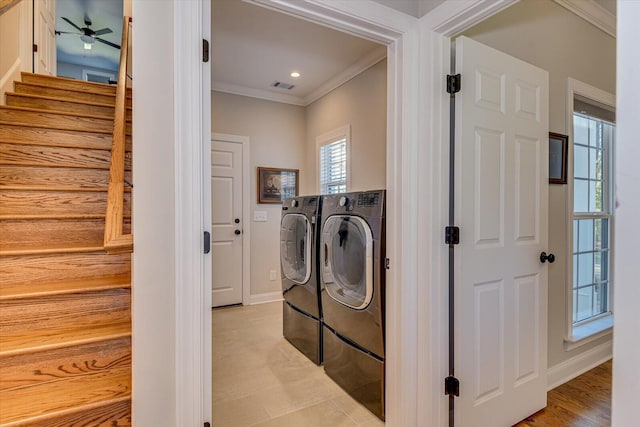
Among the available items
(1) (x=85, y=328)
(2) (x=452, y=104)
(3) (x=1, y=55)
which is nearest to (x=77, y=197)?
(1) (x=85, y=328)

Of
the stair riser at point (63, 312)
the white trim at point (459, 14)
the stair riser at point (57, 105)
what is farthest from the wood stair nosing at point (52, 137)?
the white trim at point (459, 14)

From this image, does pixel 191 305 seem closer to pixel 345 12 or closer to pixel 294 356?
pixel 345 12

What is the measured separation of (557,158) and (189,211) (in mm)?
2337

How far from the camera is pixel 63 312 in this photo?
156 cm

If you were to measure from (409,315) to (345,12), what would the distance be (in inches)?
58.2

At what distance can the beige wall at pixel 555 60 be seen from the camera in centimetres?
199

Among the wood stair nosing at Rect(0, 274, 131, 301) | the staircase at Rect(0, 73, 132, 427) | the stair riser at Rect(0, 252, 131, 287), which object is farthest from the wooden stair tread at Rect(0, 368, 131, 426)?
A: the stair riser at Rect(0, 252, 131, 287)

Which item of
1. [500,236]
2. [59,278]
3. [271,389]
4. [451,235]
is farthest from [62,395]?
[500,236]

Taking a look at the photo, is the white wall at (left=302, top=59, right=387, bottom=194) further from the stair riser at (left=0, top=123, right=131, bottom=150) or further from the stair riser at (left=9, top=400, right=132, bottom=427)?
the stair riser at (left=9, top=400, right=132, bottom=427)

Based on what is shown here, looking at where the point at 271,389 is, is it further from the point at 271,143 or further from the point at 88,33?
the point at 88,33

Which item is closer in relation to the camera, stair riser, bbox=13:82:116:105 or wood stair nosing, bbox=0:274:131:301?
wood stair nosing, bbox=0:274:131:301

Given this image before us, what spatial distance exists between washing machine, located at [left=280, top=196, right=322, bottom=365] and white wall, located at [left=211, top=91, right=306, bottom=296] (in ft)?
4.14

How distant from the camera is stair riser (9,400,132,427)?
3.83 ft

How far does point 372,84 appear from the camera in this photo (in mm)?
3170
